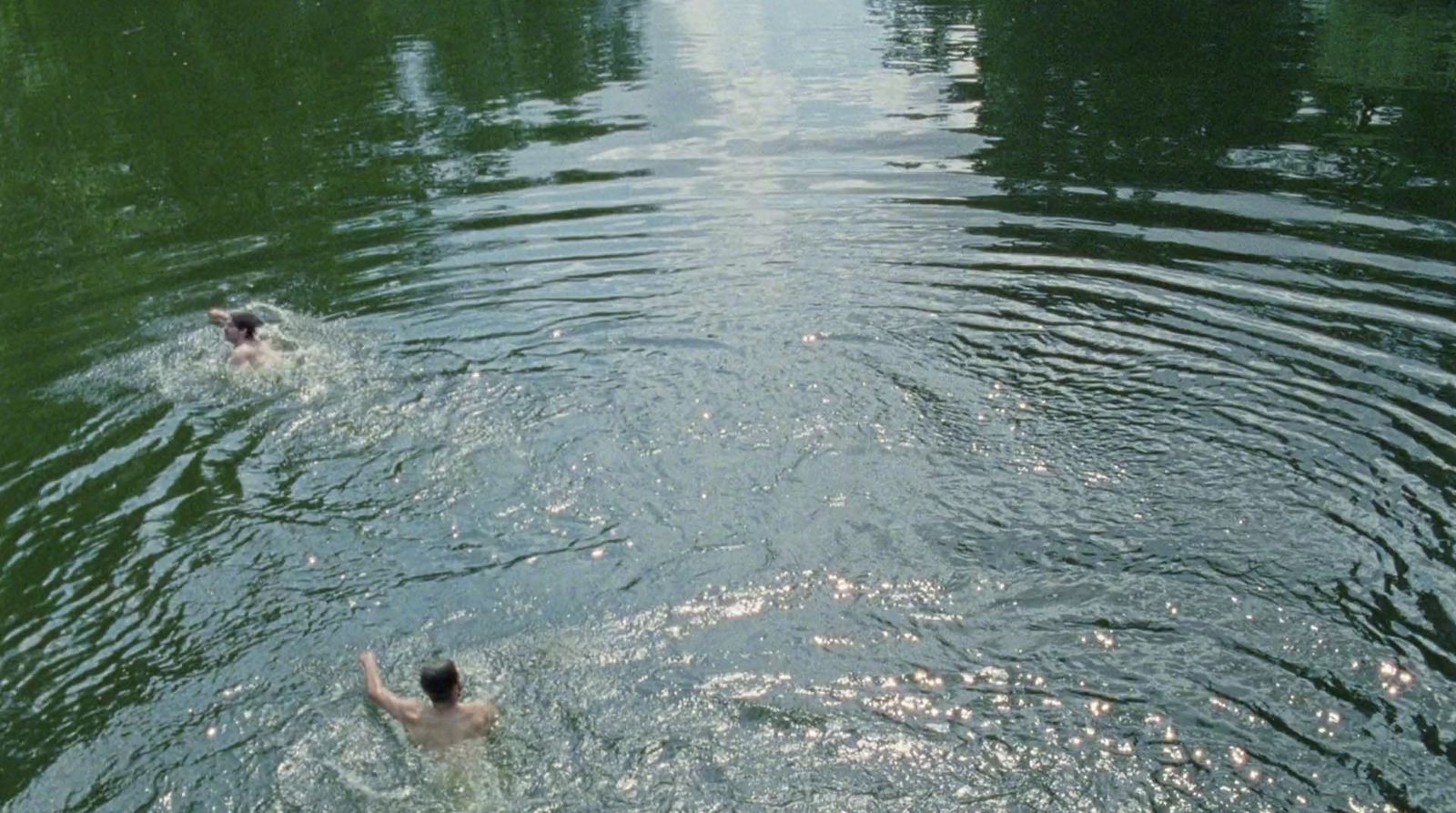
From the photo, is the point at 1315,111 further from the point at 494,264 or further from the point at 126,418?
the point at 126,418

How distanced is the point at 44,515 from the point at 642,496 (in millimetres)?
4687

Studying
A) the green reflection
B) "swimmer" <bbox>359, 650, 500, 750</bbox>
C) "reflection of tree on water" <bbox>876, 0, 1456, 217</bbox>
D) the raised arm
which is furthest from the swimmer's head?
"reflection of tree on water" <bbox>876, 0, 1456, 217</bbox>

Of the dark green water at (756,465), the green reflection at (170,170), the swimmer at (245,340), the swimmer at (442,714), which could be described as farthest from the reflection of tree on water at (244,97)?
the swimmer at (442,714)

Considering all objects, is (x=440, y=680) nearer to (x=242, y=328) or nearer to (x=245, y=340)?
(x=245, y=340)

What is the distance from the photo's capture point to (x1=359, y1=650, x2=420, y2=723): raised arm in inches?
313

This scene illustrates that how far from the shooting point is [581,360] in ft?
42.1

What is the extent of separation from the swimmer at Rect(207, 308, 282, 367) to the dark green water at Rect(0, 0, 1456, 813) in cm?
26

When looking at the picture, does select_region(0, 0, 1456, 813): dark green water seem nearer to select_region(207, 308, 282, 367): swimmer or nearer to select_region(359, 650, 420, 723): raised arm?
select_region(359, 650, 420, 723): raised arm

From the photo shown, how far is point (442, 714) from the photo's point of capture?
782 centimetres

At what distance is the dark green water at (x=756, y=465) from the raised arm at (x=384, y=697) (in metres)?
0.11

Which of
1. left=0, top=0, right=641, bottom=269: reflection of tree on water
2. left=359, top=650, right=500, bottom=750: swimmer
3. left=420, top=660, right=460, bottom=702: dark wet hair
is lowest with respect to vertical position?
left=359, top=650, right=500, bottom=750: swimmer

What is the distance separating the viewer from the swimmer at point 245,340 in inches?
500

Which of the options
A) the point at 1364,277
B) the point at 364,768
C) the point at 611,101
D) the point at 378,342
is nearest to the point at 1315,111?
the point at 1364,277

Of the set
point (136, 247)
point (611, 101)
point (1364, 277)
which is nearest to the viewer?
point (1364, 277)
